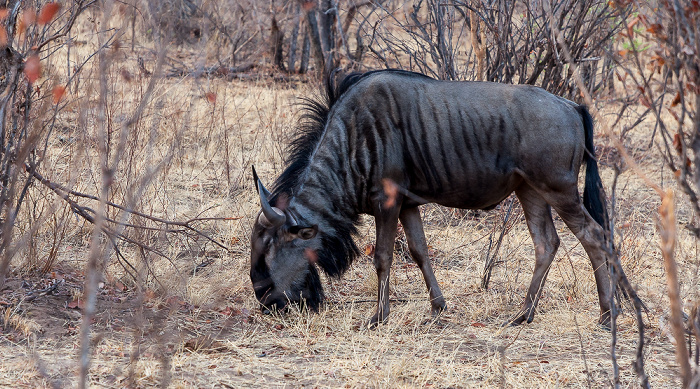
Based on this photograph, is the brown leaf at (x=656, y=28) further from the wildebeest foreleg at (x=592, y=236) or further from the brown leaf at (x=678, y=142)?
the wildebeest foreleg at (x=592, y=236)

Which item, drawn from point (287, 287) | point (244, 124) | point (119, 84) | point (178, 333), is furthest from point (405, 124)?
point (119, 84)

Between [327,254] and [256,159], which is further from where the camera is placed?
[256,159]

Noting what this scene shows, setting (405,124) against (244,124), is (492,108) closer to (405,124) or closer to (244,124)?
(405,124)

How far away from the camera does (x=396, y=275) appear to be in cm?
514

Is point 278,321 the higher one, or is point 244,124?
point 244,124

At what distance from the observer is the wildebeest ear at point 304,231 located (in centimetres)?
410

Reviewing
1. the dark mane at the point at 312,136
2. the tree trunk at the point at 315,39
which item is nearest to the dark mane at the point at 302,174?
the dark mane at the point at 312,136

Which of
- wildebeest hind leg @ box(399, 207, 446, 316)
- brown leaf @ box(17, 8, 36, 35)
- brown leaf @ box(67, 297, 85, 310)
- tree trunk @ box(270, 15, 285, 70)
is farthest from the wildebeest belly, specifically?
tree trunk @ box(270, 15, 285, 70)

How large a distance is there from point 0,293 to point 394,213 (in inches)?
83.9

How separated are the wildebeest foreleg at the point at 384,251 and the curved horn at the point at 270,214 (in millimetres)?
567

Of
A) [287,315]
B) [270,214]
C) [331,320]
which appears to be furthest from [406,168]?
[287,315]

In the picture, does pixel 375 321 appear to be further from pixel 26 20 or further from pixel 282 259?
pixel 26 20

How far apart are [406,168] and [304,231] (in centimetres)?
69

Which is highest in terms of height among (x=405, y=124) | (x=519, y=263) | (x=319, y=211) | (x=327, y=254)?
(x=405, y=124)
